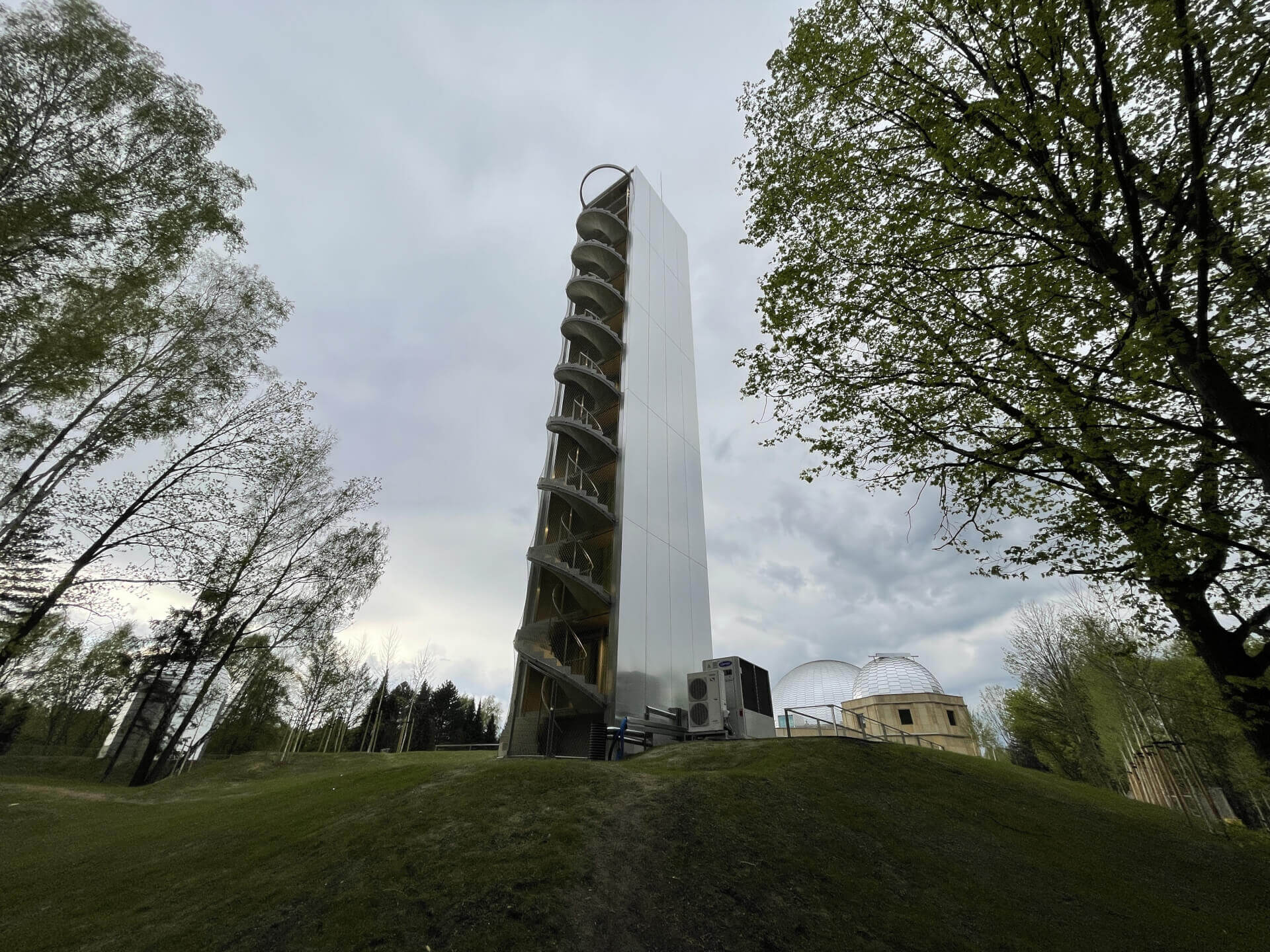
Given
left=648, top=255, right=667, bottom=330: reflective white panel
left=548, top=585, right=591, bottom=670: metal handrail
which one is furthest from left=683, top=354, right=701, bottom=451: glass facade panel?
left=548, top=585, right=591, bottom=670: metal handrail

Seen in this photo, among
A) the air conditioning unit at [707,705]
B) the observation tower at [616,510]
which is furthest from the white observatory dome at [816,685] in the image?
the air conditioning unit at [707,705]

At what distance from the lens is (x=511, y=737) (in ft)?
65.5

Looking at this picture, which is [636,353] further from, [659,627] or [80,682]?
[80,682]

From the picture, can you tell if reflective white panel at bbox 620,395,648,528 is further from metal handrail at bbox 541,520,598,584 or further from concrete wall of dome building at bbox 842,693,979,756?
concrete wall of dome building at bbox 842,693,979,756

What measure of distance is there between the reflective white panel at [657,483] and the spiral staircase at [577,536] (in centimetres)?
188

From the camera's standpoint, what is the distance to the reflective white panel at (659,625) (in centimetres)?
2059

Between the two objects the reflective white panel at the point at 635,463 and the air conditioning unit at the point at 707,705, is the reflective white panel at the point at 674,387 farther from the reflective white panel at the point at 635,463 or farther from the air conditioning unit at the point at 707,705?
the air conditioning unit at the point at 707,705

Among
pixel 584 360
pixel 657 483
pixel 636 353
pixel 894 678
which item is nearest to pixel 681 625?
pixel 657 483

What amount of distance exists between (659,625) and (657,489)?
6.52 meters

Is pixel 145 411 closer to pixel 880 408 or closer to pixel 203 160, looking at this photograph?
pixel 203 160

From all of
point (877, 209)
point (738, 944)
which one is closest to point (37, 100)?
point (877, 209)

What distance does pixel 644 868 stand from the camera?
7.95 m

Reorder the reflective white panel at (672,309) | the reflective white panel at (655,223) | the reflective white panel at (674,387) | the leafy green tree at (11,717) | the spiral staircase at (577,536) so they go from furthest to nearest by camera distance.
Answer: the reflective white panel at (655,223), the reflective white panel at (672,309), the leafy green tree at (11,717), the reflective white panel at (674,387), the spiral staircase at (577,536)

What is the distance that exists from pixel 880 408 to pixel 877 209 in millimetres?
3385
